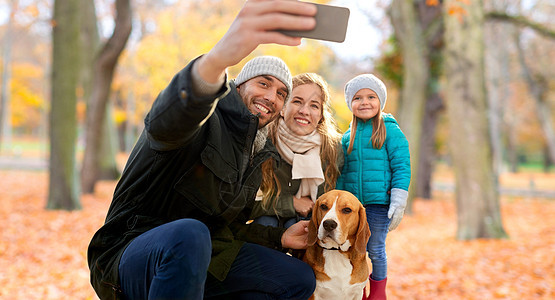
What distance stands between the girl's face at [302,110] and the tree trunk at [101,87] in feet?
31.7

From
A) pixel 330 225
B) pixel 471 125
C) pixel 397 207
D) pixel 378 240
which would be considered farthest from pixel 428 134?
pixel 330 225

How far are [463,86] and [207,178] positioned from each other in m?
7.68

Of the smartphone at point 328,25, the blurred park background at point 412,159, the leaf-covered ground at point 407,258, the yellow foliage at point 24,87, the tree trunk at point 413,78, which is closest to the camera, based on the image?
the smartphone at point 328,25

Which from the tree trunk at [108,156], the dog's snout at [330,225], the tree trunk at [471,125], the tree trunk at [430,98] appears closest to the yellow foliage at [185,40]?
the tree trunk at [430,98]

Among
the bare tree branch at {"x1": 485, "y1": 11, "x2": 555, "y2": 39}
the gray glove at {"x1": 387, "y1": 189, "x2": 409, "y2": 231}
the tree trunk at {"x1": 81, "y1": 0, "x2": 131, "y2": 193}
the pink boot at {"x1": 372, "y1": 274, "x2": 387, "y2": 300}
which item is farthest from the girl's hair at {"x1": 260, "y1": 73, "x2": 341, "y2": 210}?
the tree trunk at {"x1": 81, "y1": 0, "x2": 131, "y2": 193}

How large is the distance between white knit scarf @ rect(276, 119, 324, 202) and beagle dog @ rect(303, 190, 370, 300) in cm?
27

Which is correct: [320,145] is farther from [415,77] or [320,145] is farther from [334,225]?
[415,77]

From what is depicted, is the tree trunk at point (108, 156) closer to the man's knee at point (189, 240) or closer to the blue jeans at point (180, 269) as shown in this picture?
the blue jeans at point (180, 269)

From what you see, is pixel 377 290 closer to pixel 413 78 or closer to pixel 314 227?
pixel 314 227

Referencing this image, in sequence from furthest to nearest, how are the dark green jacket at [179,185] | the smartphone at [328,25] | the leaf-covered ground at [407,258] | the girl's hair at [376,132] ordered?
the leaf-covered ground at [407,258]
the girl's hair at [376,132]
the dark green jacket at [179,185]
the smartphone at [328,25]

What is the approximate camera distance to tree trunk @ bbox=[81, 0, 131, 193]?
11.5m

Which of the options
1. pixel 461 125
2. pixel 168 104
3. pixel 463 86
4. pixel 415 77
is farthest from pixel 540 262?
pixel 168 104

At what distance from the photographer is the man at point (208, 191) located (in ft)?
5.54

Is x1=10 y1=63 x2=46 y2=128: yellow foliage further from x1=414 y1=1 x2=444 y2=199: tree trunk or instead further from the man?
the man
